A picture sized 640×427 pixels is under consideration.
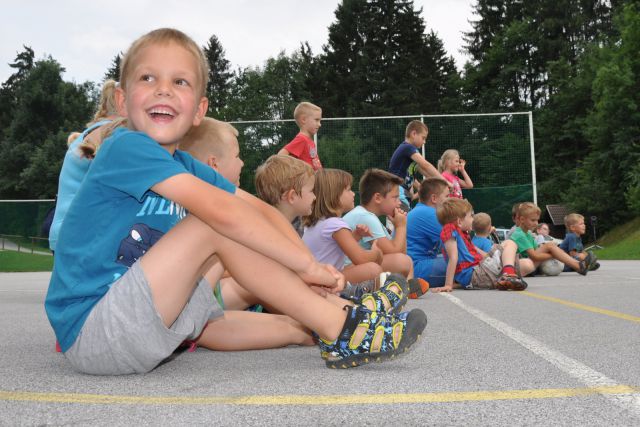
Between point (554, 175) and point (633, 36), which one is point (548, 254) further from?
point (554, 175)

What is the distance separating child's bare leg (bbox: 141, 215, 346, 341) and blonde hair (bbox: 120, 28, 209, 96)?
0.65m

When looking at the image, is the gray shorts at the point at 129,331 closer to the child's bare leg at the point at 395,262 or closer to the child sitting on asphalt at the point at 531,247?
the child's bare leg at the point at 395,262

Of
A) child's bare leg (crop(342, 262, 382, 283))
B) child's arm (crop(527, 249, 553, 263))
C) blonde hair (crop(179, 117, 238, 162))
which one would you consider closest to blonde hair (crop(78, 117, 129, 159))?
blonde hair (crop(179, 117, 238, 162))

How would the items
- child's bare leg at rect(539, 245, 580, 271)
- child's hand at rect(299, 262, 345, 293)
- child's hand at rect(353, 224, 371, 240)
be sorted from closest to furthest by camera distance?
child's hand at rect(299, 262, 345, 293)
child's hand at rect(353, 224, 371, 240)
child's bare leg at rect(539, 245, 580, 271)

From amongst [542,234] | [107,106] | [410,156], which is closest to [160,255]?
[107,106]

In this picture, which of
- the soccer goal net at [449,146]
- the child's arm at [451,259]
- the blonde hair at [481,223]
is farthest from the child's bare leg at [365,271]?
the soccer goal net at [449,146]

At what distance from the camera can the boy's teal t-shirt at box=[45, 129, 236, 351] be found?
2.56m

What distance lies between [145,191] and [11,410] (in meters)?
0.79

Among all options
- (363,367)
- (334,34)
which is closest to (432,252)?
(363,367)

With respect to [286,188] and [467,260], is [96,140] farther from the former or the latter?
[467,260]

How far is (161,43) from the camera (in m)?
2.87

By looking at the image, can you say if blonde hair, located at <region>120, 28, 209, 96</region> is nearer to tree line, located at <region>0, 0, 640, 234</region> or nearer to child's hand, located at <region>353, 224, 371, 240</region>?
child's hand, located at <region>353, 224, 371, 240</region>

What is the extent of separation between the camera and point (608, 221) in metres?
37.0

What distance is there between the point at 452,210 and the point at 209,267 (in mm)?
4601
